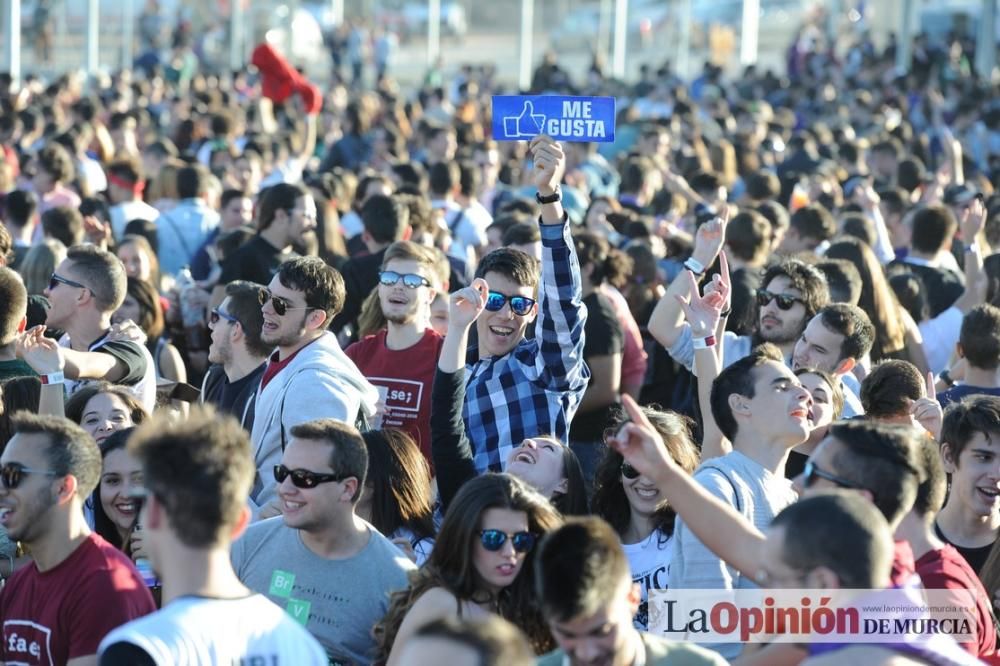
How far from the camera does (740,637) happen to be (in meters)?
Result: 4.54

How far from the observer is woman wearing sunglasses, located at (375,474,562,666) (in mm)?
4336

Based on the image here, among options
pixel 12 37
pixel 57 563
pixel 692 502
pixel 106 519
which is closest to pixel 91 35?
pixel 12 37

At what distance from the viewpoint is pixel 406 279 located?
22.6ft

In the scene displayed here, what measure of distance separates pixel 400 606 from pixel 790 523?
4.25 ft

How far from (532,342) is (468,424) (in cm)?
43

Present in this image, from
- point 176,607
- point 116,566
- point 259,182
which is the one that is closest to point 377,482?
point 116,566

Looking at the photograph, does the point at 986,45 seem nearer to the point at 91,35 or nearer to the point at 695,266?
the point at 91,35

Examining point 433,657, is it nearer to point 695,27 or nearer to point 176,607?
point 176,607

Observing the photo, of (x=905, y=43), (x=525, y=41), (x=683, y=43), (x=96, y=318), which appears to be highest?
(x=683, y=43)

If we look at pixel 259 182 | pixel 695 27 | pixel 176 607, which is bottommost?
pixel 176 607

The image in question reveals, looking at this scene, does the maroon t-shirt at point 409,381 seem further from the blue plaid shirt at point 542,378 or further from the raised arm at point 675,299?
the raised arm at point 675,299

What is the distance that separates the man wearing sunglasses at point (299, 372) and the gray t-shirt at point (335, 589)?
0.65 metres

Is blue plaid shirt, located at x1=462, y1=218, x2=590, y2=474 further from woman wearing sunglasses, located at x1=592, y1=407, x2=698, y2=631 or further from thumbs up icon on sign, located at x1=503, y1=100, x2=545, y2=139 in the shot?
woman wearing sunglasses, located at x1=592, y1=407, x2=698, y2=631

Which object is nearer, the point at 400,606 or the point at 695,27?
the point at 400,606
